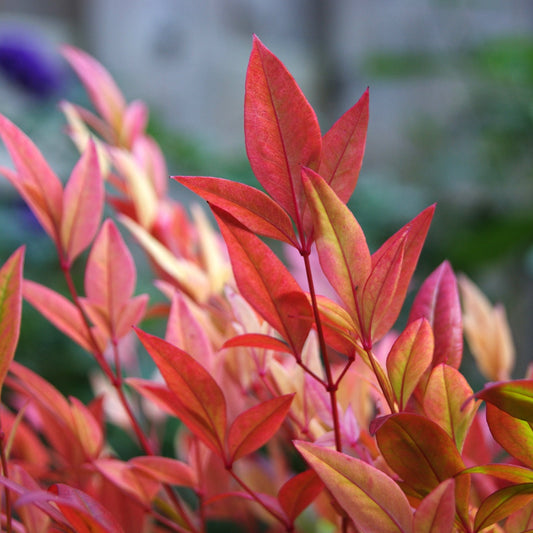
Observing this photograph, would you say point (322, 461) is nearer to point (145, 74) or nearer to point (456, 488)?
point (456, 488)

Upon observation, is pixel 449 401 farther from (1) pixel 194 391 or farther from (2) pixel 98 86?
(2) pixel 98 86

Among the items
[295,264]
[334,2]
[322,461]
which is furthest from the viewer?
[334,2]

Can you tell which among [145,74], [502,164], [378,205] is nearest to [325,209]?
[378,205]

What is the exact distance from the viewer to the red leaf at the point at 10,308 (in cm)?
14

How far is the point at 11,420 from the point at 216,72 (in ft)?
5.79

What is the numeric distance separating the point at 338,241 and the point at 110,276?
9 centimetres

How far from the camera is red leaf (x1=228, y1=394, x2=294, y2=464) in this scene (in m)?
0.15

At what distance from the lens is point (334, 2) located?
1.92 m

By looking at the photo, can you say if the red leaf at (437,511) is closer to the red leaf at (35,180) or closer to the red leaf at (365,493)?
the red leaf at (365,493)

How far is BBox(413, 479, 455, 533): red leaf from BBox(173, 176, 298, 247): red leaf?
0.20 ft

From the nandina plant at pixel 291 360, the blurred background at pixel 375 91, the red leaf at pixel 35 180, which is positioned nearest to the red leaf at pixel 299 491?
the nandina plant at pixel 291 360

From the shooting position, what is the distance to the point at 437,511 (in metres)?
0.12

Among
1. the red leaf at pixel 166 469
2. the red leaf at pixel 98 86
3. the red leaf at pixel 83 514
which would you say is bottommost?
the red leaf at pixel 166 469

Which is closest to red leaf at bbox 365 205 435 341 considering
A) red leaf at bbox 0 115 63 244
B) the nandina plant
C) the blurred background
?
the nandina plant
